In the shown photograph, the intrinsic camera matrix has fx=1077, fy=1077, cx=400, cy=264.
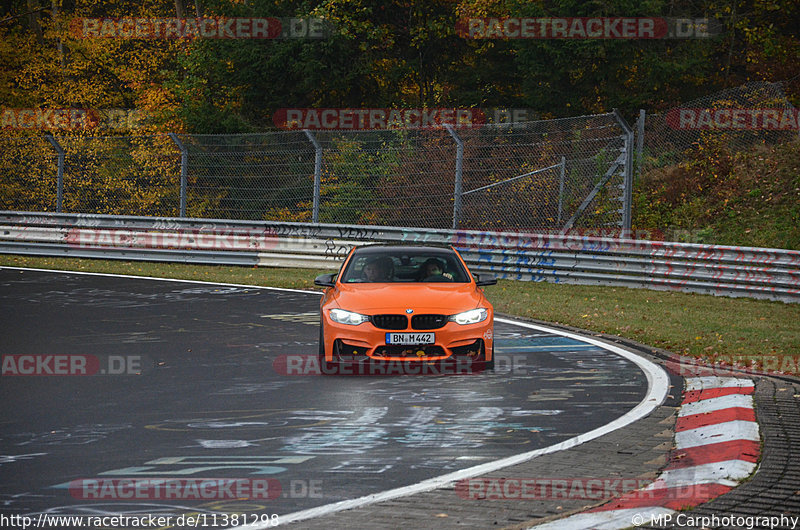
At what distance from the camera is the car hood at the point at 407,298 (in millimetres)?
10750

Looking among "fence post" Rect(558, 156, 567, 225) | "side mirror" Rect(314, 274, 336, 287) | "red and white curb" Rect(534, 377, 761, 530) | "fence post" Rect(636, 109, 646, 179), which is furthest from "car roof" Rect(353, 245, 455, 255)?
"fence post" Rect(558, 156, 567, 225)

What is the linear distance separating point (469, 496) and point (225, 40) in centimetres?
3484

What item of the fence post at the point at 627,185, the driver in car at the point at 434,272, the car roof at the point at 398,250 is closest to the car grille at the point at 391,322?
the driver in car at the point at 434,272

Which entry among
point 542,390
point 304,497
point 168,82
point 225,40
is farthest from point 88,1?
point 304,497

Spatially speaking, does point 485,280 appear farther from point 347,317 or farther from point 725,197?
point 725,197

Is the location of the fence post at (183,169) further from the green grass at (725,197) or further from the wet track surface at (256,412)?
the wet track surface at (256,412)

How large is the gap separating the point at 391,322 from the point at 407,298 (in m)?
0.40

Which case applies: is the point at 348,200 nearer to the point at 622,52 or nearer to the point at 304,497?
the point at 622,52

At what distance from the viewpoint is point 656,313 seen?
1631 centimetres

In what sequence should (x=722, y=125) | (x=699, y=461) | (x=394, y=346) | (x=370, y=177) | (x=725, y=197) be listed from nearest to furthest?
1. (x=699, y=461)
2. (x=394, y=346)
3. (x=370, y=177)
4. (x=725, y=197)
5. (x=722, y=125)

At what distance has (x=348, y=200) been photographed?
24859 millimetres

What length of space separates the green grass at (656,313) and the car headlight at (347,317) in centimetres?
404

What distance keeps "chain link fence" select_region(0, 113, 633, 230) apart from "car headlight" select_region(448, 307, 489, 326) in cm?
1044

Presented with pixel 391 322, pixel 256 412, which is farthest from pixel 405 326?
pixel 256 412
